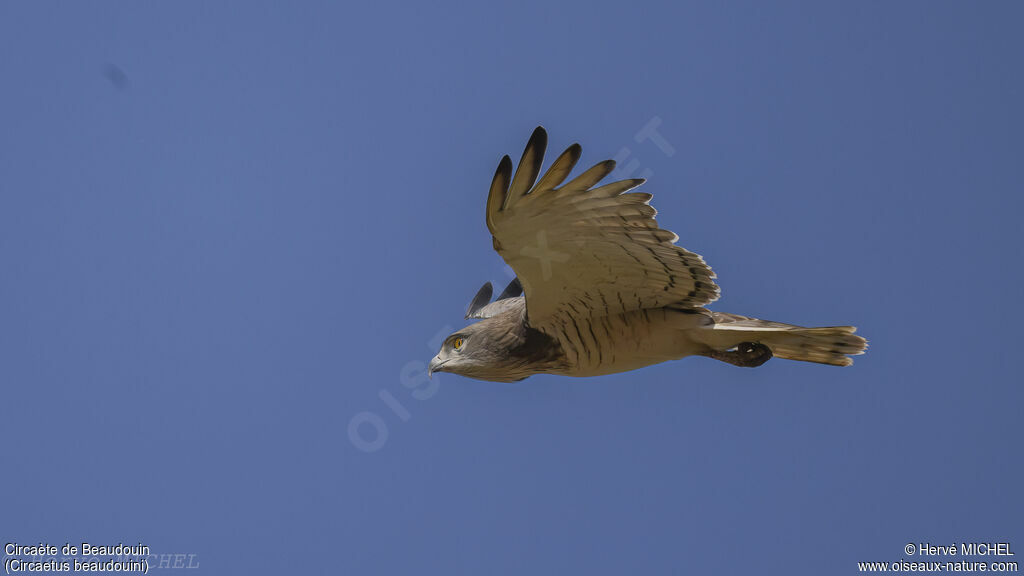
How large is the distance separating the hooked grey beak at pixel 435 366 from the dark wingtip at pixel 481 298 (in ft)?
6.21

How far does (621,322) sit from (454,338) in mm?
1193

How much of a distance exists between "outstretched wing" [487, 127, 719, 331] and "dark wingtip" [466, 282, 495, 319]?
228 centimetres

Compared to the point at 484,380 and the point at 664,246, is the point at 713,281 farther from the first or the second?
the point at 484,380

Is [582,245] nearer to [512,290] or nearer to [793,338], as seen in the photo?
[793,338]

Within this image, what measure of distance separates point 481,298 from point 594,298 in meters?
2.70

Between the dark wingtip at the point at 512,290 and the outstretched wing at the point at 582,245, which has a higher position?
the dark wingtip at the point at 512,290

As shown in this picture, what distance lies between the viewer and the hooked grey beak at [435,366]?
22.1 ft

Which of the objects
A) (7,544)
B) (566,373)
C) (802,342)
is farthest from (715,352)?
(7,544)

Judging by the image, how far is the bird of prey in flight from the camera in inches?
211

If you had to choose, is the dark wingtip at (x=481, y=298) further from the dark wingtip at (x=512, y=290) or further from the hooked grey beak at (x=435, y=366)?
the hooked grey beak at (x=435, y=366)

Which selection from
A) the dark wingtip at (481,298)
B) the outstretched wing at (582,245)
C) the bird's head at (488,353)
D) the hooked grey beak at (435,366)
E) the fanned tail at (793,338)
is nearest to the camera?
the outstretched wing at (582,245)

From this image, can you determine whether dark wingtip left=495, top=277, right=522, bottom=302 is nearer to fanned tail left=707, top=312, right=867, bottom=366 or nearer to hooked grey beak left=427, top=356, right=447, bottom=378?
hooked grey beak left=427, top=356, right=447, bottom=378

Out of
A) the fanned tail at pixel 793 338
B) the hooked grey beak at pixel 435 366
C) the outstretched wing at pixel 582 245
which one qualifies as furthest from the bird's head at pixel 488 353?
the fanned tail at pixel 793 338

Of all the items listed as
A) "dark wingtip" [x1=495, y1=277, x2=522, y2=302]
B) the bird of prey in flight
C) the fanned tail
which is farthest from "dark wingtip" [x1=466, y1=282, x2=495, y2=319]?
the fanned tail
